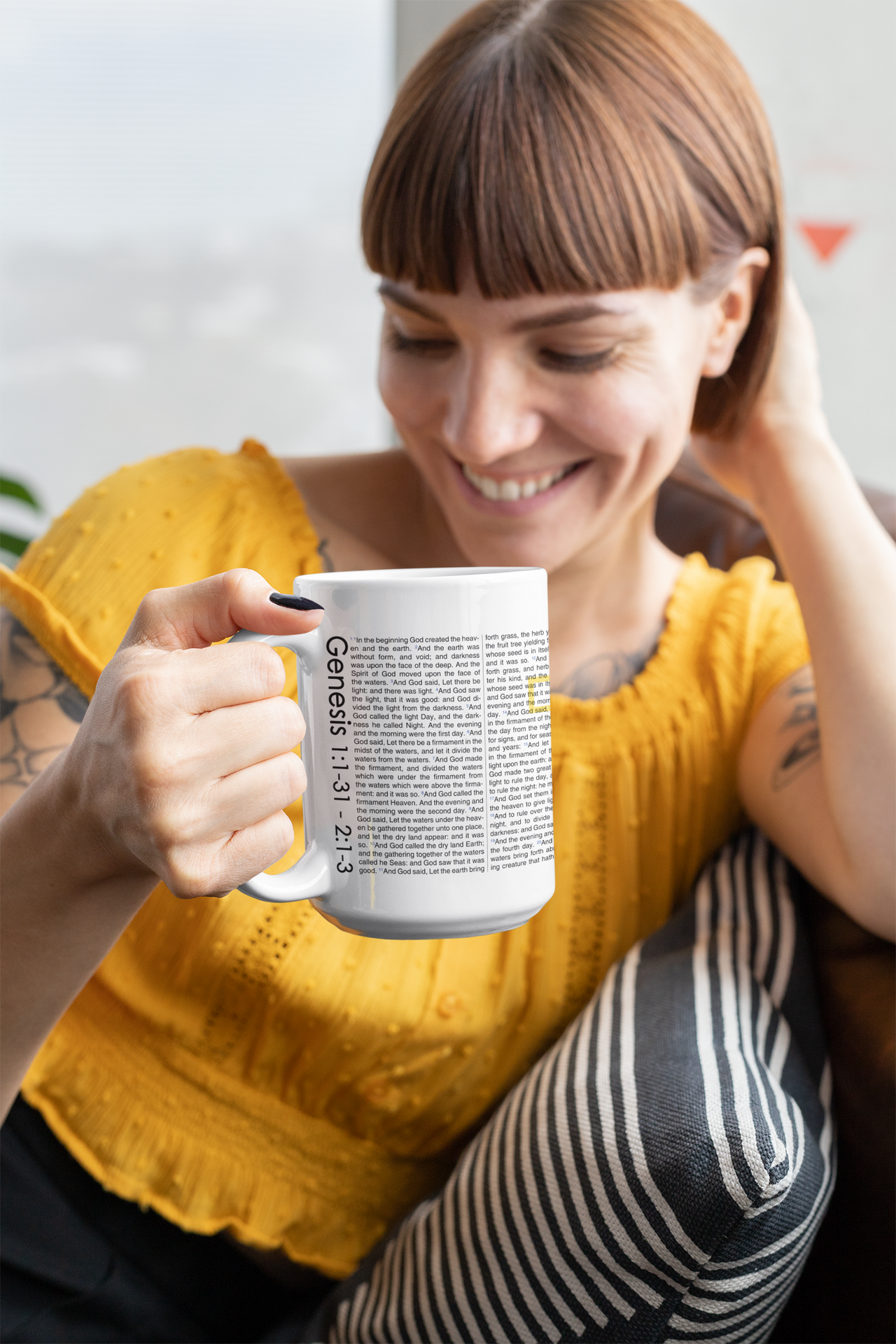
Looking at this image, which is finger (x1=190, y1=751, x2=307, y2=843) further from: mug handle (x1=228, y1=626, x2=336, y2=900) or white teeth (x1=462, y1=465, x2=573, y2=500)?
white teeth (x1=462, y1=465, x2=573, y2=500)

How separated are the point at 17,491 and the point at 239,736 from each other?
4.24 feet

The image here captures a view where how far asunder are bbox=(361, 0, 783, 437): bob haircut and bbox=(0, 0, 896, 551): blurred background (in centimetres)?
129

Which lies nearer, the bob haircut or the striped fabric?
the striped fabric

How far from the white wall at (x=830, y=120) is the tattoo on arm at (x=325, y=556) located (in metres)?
1.39

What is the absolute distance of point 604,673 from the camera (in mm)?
1075

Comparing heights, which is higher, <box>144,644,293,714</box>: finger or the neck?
<box>144,644,293,714</box>: finger

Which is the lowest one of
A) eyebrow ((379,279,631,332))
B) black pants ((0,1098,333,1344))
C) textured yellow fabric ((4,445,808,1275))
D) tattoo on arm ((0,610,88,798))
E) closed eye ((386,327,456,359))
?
black pants ((0,1098,333,1344))

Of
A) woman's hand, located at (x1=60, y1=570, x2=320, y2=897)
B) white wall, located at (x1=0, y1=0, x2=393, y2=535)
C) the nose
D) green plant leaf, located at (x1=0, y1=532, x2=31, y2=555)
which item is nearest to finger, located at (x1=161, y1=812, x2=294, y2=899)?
woman's hand, located at (x1=60, y1=570, x2=320, y2=897)

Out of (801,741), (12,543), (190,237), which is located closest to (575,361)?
(801,741)

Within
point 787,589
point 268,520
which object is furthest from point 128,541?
point 787,589

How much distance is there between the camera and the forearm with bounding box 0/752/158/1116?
59 cm

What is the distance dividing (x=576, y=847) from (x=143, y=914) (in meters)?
0.39

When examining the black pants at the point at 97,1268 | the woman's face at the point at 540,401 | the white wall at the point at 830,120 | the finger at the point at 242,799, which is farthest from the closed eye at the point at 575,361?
the white wall at the point at 830,120

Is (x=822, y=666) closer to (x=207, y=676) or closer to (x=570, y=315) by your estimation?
(x=570, y=315)
